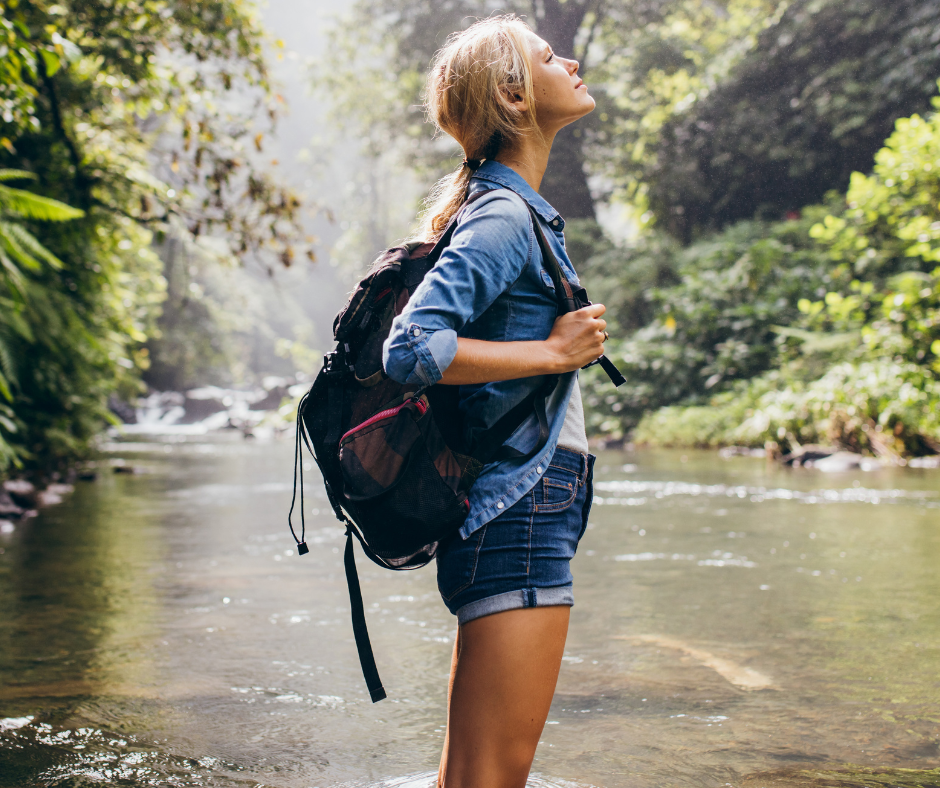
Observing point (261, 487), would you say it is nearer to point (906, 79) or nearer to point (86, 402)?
point (86, 402)

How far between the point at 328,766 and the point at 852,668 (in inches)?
75.0

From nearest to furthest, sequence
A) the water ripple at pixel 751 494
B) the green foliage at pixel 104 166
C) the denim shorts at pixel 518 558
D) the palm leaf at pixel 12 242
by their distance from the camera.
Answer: the denim shorts at pixel 518 558, the palm leaf at pixel 12 242, the water ripple at pixel 751 494, the green foliage at pixel 104 166

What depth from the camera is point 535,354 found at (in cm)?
155

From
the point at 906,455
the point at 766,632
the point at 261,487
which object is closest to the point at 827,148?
the point at 906,455

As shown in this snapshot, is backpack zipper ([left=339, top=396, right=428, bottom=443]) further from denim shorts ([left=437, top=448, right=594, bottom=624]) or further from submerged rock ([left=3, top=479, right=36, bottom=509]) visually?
submerged rock ([left=3, top=479, right=36, bottom=509])

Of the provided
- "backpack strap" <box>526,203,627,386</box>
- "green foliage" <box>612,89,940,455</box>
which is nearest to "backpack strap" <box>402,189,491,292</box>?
"backpack strap" <box>526,203,627,386</box>

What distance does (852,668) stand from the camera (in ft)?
Result: 10.3

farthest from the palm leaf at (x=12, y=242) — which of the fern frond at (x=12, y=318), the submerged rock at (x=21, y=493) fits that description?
the submerged rock at (x=21, y=493)

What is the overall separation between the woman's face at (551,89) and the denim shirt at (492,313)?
145 mm

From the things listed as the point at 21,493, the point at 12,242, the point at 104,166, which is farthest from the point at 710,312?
the point at 12,242

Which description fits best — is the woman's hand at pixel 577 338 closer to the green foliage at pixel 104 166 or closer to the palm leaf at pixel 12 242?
the palm leaf at pixel 12 242

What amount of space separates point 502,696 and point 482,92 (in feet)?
3.59

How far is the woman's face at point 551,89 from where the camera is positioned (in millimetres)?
1665

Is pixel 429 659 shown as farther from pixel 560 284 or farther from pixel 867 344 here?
pixel 867 344
